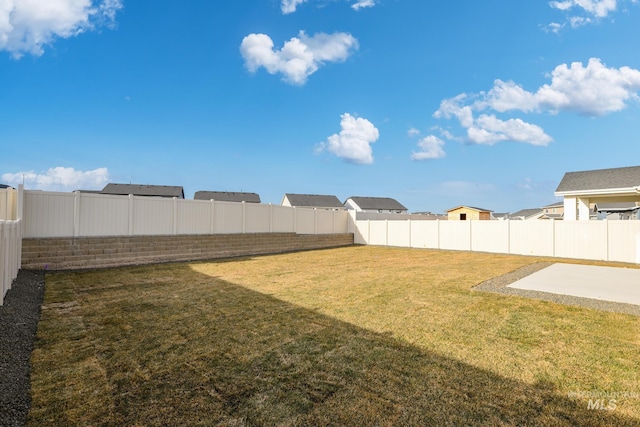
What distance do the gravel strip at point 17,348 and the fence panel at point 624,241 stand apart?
16.6 metres

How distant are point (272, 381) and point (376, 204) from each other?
42.7m

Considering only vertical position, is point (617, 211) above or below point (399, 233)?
above

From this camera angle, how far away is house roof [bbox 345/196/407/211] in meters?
43.3

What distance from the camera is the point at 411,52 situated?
15656mm

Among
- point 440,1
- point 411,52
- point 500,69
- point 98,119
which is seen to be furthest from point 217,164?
point 500,69

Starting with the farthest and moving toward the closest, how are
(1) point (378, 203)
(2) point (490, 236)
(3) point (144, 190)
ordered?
(1) point (378, 203) → (3) point (144, 190) → (2) point (490, 236)

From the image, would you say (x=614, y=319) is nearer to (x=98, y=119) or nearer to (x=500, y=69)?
(x=500, y=69)

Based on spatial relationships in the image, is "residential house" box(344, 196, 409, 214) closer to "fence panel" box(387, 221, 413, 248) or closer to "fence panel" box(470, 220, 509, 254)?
"fence panel" box(387, 221, 413, 248)

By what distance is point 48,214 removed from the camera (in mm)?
9352

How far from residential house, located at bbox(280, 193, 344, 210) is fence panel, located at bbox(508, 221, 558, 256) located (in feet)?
85.6

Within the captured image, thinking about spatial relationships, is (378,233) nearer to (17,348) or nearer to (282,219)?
(282,219)

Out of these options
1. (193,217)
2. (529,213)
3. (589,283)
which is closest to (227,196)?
(193,217)

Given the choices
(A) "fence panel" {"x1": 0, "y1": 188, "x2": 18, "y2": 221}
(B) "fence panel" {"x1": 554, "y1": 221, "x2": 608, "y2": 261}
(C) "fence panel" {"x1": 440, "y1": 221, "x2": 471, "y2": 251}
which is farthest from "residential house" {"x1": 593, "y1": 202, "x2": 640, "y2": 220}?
(A) "fence panel" {"x1": 0, "y1": 188, "x2": 18, "y2": 221}

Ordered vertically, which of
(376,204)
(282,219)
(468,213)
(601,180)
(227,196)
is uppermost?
(227,196)
